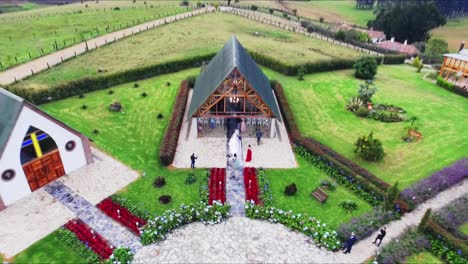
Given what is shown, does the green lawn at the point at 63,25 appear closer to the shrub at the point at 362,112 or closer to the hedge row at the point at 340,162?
the hedge row at the point at 340,162

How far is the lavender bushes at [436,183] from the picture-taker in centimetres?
3002

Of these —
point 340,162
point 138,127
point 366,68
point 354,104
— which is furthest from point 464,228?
point 366,68

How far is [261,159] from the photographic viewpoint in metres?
35.3

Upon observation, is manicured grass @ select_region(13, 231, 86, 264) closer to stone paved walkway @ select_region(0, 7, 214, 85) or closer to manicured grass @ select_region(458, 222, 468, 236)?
manicured grass @ select_region(458, 222, 468, 236)

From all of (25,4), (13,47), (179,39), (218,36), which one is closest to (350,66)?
(218,36)

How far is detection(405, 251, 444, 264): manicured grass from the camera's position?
24.6m

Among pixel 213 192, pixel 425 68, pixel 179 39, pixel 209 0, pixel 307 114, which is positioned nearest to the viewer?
pixel 213 192

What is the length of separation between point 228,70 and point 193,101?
7.11m

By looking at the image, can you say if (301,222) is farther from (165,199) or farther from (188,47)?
(188,47)

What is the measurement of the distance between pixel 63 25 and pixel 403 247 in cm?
8344

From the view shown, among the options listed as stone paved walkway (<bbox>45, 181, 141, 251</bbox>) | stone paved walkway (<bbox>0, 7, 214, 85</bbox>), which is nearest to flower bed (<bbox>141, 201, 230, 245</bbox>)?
stone paved walkway (<bbox>45, 181, 141, 251</bbox>)

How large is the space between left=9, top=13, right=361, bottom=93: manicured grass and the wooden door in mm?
21152

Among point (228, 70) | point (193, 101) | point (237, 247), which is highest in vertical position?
point (228, 70)

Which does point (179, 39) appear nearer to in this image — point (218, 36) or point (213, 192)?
point (218, 36)
